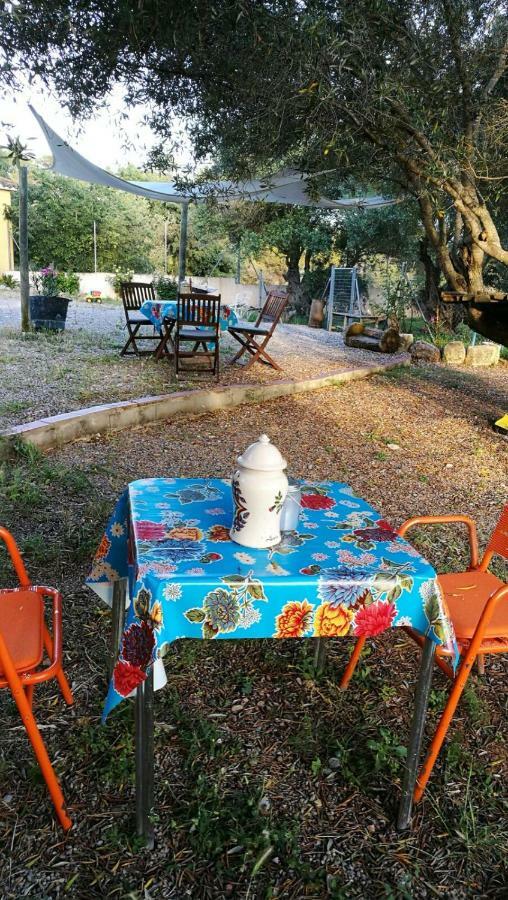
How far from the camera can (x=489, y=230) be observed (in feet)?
16.4

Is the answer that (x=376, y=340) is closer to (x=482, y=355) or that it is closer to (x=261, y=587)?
(x=482, y=355)

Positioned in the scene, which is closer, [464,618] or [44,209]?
[464,618]

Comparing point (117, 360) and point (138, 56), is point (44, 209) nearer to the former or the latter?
point (117, 360)

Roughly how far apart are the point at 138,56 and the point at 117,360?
12.4 ft

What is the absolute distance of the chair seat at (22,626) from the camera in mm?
1529

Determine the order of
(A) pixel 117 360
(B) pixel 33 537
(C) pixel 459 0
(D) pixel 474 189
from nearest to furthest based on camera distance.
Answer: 1. (B) pixel 33 537
2. (C) pixel 459 0
3. (D) pixel 474 189
4. (A) pixel 117 360

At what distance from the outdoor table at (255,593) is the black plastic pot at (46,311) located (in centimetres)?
819

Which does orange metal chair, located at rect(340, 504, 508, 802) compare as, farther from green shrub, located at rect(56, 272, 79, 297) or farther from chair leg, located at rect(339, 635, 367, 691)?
green shrub, located at rect(56, 272, 79, 297)

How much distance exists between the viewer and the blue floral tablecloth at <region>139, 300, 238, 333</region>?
7.44 meters

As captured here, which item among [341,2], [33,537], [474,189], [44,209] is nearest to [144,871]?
[33,537]

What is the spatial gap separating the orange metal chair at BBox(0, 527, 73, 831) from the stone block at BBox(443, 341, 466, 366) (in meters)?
9.38

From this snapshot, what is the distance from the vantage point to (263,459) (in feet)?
4.79

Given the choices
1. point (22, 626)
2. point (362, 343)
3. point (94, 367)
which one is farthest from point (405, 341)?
point (22, 626)

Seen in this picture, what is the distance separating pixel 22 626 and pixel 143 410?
12.4ft
